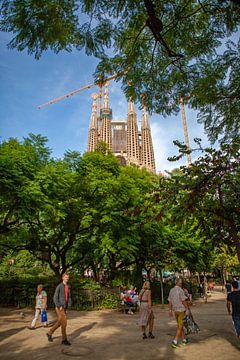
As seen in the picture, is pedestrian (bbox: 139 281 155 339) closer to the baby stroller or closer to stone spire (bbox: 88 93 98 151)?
the baby stroller

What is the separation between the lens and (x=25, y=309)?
17.6 metres

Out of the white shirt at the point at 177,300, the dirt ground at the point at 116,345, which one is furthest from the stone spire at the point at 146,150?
the white shirt at the point at 177,300

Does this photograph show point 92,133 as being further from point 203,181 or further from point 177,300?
point 203,181

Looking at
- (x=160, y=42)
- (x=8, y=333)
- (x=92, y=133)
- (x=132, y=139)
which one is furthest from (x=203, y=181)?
(x=92, y=133)

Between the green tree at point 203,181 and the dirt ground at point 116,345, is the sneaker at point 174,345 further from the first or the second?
the green tree at point 203,181

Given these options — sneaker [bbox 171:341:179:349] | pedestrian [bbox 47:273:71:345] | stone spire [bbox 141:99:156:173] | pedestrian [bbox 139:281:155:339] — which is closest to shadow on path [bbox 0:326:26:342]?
pedestrian [bbox 47:273:71:345]

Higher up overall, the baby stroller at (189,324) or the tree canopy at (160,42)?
the tree canopy at (160,42)

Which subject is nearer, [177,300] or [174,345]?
[174,345]

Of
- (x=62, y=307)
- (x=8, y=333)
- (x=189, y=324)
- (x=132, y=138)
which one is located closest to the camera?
(x=62, y=307)

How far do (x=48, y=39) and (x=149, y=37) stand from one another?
2162 mm

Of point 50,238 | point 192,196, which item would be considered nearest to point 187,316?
point 192,196

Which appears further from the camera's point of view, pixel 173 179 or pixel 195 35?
pixel 173 179

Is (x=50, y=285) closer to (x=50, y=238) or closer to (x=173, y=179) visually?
(x=50, y=238)

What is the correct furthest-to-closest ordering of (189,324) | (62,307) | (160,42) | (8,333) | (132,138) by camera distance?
(132,138), (8,333), (189,324), (62,307), (160,42)
